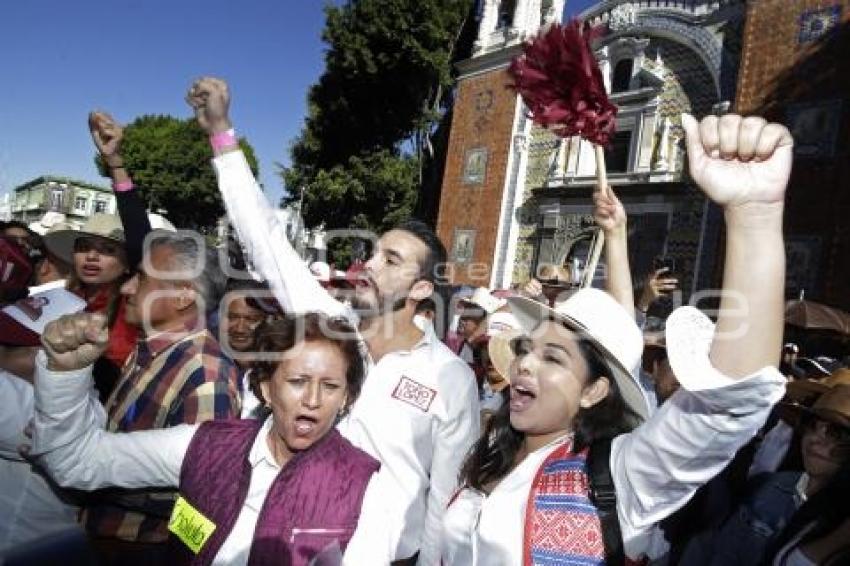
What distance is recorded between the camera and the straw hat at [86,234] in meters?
4.34

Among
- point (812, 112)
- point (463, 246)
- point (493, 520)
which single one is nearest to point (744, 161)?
point (493, 520)

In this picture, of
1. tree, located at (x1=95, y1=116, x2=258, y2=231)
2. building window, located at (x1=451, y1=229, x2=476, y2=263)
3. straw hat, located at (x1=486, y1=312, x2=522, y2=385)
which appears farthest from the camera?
tree, located at (x1=95, y1=116, x2=258, y2=231)

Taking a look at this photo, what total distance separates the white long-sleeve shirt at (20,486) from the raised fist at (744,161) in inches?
86.6

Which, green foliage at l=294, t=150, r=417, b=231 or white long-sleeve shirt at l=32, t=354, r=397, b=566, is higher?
green foliage at l=294, t=150, r=417, b=231

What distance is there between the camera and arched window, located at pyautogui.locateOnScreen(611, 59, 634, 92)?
17.0 m

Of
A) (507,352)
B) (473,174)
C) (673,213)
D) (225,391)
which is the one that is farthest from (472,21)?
(225,391)

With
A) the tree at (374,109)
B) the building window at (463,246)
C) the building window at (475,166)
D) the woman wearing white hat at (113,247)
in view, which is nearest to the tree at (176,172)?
the tree at (374,109)

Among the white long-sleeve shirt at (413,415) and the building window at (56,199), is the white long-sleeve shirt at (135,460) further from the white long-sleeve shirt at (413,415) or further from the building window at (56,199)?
the building window at (56,199)

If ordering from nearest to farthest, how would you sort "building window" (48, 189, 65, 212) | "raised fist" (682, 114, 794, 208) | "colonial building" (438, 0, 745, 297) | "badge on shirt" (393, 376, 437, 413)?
"raised fist" (682, 114, 794, 208) < "badge on shirt" (393, 376, 437, 413) < "colonial building" (438, 0, 745, 297) < "building window" (48, 189, 65, 212)

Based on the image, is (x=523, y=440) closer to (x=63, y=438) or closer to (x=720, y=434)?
(x=720, y=434)

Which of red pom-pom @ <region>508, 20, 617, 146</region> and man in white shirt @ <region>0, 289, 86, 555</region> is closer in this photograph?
man in white shirt @ <region>0, 289, 86, 555</region>

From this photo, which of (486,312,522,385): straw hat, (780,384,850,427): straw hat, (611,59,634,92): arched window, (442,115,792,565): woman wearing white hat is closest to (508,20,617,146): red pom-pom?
(442,115,792,565): woman wearing white hat

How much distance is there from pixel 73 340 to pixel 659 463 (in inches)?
61.3

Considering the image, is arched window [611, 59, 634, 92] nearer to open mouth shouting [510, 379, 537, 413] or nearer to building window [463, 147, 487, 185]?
building window [463, 147, 487, 185]
